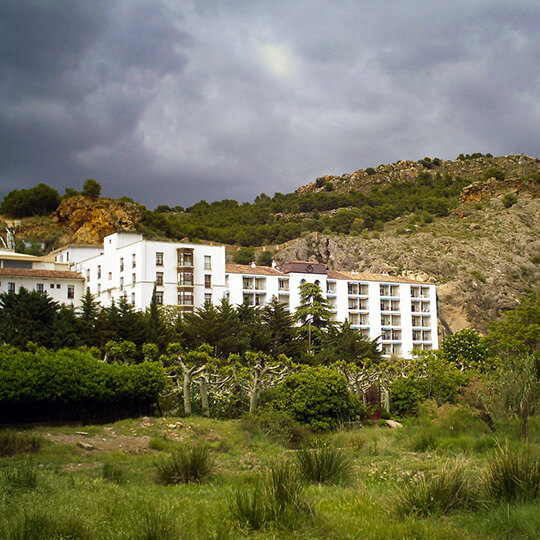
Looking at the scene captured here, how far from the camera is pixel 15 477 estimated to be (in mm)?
12070

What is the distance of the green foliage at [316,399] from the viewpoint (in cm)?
2802

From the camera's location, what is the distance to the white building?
214 feet

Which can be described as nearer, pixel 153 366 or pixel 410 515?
pixel 410 515

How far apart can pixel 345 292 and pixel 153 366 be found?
53.0 metres

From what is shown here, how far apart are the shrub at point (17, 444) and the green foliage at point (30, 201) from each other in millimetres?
91131

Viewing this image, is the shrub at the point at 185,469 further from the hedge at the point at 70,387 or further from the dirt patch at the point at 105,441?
the hedge at the point at 70,387

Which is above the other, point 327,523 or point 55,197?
point 55,197

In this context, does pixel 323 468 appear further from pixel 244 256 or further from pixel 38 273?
pixel 244 256

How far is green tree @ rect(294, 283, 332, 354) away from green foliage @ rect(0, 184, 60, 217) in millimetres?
53620

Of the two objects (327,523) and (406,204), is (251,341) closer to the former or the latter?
(327,523)

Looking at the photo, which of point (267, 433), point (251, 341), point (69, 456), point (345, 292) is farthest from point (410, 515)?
point (345, 292)

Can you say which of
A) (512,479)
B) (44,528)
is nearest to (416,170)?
(512,479)

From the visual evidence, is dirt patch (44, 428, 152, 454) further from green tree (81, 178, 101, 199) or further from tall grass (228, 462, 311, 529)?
green tree (81, 178, 101, 199)

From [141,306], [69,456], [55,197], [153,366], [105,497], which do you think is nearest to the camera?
[105,497]
